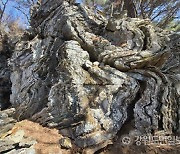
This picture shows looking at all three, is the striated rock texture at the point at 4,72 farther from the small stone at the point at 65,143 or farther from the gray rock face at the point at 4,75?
the small stone at the point at 65,143

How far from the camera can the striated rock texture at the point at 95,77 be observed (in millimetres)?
4934

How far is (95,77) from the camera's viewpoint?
5516mm

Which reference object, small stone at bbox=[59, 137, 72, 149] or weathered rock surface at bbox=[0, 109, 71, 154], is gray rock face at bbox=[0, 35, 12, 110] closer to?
weathered rock surface at bbox=[0, 109, 71, 154]

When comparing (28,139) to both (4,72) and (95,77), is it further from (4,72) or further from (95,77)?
(4,72)

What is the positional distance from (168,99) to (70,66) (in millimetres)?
2184

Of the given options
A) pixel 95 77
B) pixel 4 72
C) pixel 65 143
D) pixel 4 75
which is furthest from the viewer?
pixel 4 72

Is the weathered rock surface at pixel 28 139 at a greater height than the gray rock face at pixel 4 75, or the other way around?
the gray rock face at pixel 4 75

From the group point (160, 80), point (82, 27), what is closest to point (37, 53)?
point (82, 27)

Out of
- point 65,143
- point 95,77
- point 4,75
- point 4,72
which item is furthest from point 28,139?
point 4,72

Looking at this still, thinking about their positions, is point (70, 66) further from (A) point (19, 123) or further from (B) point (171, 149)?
(B) point (171, 149)

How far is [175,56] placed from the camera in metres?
6.59

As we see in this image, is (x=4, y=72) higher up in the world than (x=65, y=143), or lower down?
higher up

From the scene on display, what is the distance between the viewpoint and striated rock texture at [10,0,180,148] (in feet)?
16.2

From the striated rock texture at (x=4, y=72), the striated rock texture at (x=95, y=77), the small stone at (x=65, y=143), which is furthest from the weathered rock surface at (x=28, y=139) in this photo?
the striated rock texture at (x=4, y=72)
